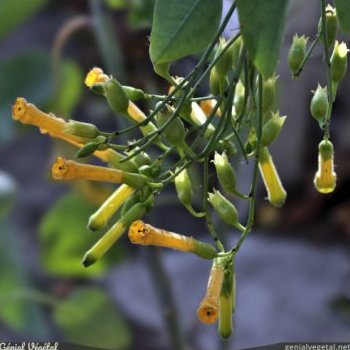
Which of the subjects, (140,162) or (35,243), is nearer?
(140,162)

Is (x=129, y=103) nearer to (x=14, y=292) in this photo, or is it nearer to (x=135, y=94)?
(x=135, y=94)

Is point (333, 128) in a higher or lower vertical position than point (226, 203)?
higher

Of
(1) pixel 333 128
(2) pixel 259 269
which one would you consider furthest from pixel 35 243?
(1) pixel 333 128

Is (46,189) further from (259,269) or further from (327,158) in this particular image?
(327,158)

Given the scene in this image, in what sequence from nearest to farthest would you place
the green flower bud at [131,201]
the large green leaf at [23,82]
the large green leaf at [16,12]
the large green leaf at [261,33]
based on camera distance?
the large green leaf at [261,33]
the green flower bud at [131,201]
the large green leaf at [16,12]
the large green leaf at [23,82]

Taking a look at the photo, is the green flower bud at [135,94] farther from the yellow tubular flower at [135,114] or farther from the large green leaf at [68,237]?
the large green leaf at [68,237]

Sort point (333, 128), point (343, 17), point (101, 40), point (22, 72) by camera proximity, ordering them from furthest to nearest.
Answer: point (333, 128) < point (22, 72) < point (101, 40) < point (343, 17)

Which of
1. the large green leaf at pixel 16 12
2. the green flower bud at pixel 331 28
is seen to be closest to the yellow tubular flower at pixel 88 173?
the green flower bud at pixel 331 28
